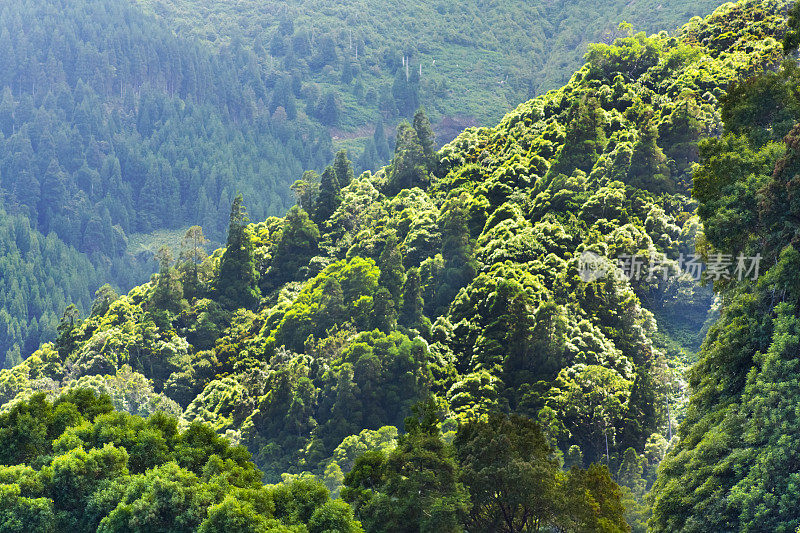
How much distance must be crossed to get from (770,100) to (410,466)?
1696cm

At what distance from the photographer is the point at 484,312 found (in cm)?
5556

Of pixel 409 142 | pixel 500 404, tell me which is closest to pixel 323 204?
pixel 409 142

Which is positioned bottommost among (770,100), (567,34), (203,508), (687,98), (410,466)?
(203,508)

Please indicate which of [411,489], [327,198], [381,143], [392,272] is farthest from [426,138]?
[381,143]

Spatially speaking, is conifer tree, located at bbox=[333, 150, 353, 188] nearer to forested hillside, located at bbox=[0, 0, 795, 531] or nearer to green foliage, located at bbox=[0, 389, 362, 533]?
forested hillside, located at bbox=[0, 0, 795, 531]

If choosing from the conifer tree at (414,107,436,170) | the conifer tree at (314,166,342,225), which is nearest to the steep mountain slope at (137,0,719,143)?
the conifer tree at (414,107,436,170)

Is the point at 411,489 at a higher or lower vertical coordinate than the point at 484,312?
lower

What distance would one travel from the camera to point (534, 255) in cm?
5881

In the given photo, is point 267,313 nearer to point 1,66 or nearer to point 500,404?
point 500,404

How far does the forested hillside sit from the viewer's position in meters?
29.8

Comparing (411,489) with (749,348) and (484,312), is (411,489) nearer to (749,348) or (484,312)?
(749,348)

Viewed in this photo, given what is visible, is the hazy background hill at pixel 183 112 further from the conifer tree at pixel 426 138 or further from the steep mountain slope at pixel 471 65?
the conifer tree at pixel 426 138

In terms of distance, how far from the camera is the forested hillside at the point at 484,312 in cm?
2981

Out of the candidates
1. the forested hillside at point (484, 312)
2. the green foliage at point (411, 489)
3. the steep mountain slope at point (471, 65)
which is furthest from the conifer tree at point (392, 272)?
the steep mountain slope at point (471, 65)
